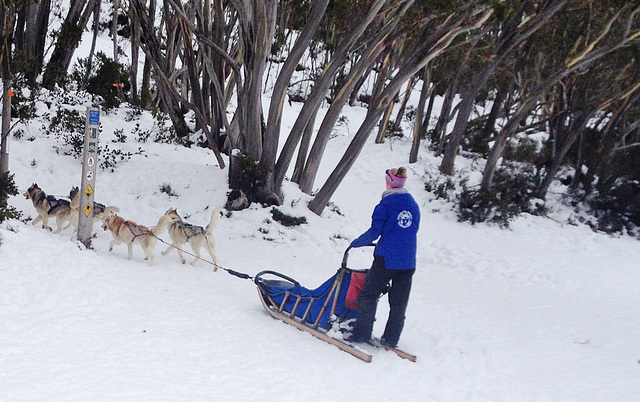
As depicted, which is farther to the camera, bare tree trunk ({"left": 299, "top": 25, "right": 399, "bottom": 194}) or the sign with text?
bare tree trunk ({"left": 299, "top": 25, "right": 399, "bottom": 194})

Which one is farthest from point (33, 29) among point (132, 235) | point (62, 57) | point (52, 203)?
point (132, 235)

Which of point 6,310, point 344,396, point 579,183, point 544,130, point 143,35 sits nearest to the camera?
point 344,396

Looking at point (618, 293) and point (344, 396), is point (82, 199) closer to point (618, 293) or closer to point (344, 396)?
point (344, 396)

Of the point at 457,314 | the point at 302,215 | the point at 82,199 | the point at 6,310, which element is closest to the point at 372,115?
the point at 302,215

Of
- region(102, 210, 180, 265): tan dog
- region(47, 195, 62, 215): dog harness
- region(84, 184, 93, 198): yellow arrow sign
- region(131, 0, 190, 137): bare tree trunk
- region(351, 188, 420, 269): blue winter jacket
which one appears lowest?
region(102, 210, 180, 265): tan dog

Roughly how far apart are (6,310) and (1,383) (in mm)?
1309

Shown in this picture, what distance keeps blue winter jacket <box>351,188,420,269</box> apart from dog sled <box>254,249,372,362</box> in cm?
38

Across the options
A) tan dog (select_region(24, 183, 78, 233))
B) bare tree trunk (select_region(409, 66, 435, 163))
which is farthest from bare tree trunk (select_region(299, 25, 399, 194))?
bare tree trunk (select_region(409, 66, 435, 163))

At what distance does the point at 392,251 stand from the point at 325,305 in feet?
3.08

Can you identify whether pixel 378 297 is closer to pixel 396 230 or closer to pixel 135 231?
pixel 396 230

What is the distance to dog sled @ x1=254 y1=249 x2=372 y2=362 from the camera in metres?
5.02

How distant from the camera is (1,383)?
3.30 metres

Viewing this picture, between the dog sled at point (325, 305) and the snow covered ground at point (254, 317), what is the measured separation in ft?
0.43

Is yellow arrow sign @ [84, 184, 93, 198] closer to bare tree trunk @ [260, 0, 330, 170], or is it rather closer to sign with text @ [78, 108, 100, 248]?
sign with text @ [78, 108, 100, 248]
